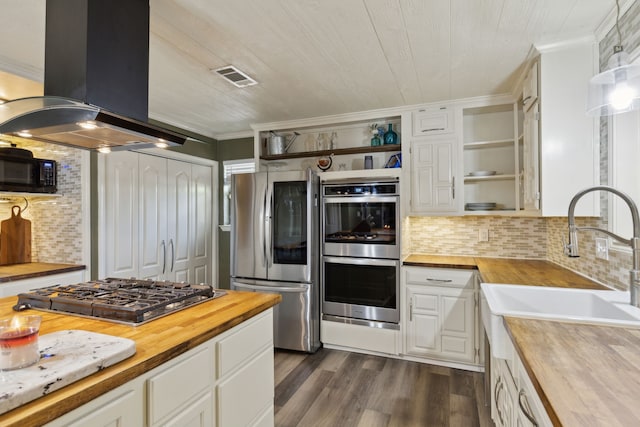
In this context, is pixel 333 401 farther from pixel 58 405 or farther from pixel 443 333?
pixel 58 405

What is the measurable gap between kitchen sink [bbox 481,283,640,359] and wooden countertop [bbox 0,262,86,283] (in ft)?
10.1

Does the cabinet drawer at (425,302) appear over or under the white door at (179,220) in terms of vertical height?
under

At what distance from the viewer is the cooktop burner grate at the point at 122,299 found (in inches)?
54.9

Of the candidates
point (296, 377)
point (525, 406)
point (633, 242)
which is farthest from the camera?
point (296, 377)

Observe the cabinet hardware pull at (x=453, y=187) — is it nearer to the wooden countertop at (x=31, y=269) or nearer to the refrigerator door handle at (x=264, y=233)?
the refrigerator door handle at (x=264, y=233)

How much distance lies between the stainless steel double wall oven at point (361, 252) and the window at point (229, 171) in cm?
140

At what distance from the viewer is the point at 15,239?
297cm

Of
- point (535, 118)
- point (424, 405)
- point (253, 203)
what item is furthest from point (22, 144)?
point (535, 118)

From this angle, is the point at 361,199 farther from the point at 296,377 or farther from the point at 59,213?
the point at 59,213

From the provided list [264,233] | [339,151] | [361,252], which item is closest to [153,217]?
[264,233]

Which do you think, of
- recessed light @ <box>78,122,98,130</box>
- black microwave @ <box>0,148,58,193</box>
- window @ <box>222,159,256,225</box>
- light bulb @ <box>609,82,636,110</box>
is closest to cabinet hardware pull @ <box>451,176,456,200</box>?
light bulb @ <box>609,82,636,110</box>

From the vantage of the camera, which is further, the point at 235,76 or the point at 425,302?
the point at 425,302

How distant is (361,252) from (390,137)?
3.99 ft

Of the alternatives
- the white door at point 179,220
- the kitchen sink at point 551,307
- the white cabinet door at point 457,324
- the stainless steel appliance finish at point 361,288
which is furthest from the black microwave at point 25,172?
the white cabinet door at point 457,324
